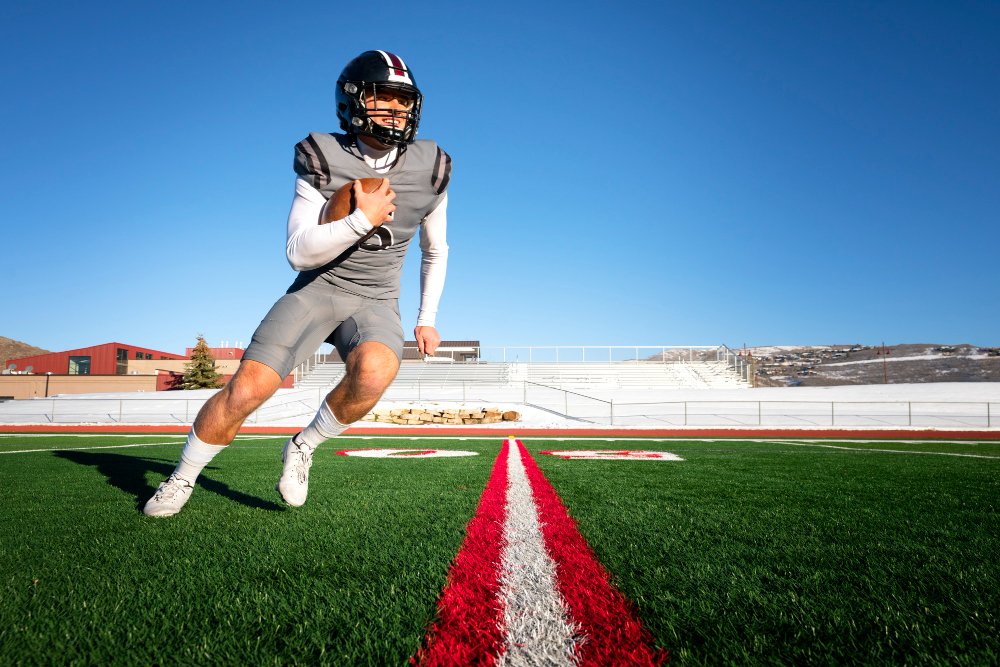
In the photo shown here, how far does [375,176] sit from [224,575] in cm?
188

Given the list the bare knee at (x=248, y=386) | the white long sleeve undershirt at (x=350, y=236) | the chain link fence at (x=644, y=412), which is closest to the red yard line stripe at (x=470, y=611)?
the bare knee at (x=248, y=386)

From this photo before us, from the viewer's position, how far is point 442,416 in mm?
17609

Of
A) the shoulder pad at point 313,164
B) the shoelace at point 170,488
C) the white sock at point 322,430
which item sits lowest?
the shoelace at point 170,488

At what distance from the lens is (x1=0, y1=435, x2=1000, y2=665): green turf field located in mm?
1185

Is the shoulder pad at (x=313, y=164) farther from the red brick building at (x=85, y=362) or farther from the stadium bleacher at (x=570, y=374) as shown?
the red brick building at (x=85, y=362)

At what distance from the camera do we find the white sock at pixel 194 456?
8.70 ft

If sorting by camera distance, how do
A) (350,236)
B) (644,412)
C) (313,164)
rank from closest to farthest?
(350,236), (313,164), (644,412)

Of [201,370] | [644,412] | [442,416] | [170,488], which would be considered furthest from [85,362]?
[170,488]

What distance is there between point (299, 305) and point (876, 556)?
2.55 metres

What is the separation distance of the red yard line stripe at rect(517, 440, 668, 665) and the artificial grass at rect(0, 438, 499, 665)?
1.16 feet

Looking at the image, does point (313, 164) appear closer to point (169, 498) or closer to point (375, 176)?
point (375, 176)

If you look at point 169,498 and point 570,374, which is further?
point 570,374

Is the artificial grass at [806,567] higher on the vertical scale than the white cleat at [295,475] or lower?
lower

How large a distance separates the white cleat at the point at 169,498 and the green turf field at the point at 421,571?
0.06 metres
